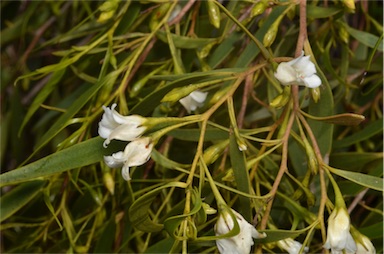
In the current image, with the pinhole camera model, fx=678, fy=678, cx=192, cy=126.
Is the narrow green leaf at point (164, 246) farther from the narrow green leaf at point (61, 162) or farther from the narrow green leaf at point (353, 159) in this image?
the narrow green leaf at point (353, 159)

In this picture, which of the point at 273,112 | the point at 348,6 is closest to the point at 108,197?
the point at 273,112

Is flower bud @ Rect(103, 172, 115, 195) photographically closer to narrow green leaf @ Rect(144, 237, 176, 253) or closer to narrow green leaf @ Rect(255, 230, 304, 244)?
narrow green leaf @ Rect(144, 237, 176, 253)

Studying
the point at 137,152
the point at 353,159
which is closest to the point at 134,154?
the point at 137,152

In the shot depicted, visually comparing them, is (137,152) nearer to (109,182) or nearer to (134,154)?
(134,154)

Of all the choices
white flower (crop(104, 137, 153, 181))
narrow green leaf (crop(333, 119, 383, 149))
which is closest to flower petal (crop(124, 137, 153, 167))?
white flower (crop(104, 137, 153, 181))

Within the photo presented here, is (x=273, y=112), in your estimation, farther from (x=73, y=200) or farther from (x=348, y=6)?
(x=73, y=200)
